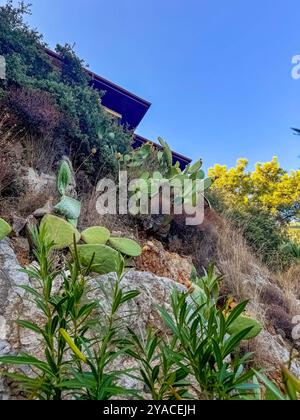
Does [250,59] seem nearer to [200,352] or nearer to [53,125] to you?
[53,125]

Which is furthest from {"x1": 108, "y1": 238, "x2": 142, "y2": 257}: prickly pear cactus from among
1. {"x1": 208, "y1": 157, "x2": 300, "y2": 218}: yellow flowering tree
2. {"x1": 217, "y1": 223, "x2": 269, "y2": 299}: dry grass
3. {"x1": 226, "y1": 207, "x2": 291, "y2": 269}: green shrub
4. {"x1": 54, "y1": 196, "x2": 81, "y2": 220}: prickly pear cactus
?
{"x1": 208, "y1": 157, "x2": 300, "y2": 218}: yellow flowering tree

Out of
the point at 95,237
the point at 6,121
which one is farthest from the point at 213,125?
the point at 95,237

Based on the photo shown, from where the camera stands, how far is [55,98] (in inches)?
229

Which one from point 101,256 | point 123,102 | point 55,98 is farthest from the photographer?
point 123,102

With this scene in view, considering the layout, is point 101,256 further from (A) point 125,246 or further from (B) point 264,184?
(B) point 264,184

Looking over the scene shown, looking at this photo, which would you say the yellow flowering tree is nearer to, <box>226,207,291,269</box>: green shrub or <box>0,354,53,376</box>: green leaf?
<box>226,207,291,269</box>: green shrub

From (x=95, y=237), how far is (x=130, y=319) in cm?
127

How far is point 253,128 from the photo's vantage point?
7.50 metres

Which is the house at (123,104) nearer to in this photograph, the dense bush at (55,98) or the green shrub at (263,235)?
the dense bush at (55,98)

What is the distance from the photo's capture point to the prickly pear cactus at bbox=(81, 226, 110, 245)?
313cm

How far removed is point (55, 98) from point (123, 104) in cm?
523

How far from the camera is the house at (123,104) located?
10.1 meters

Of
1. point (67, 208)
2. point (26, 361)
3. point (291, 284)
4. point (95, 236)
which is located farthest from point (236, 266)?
point (26, 361)
